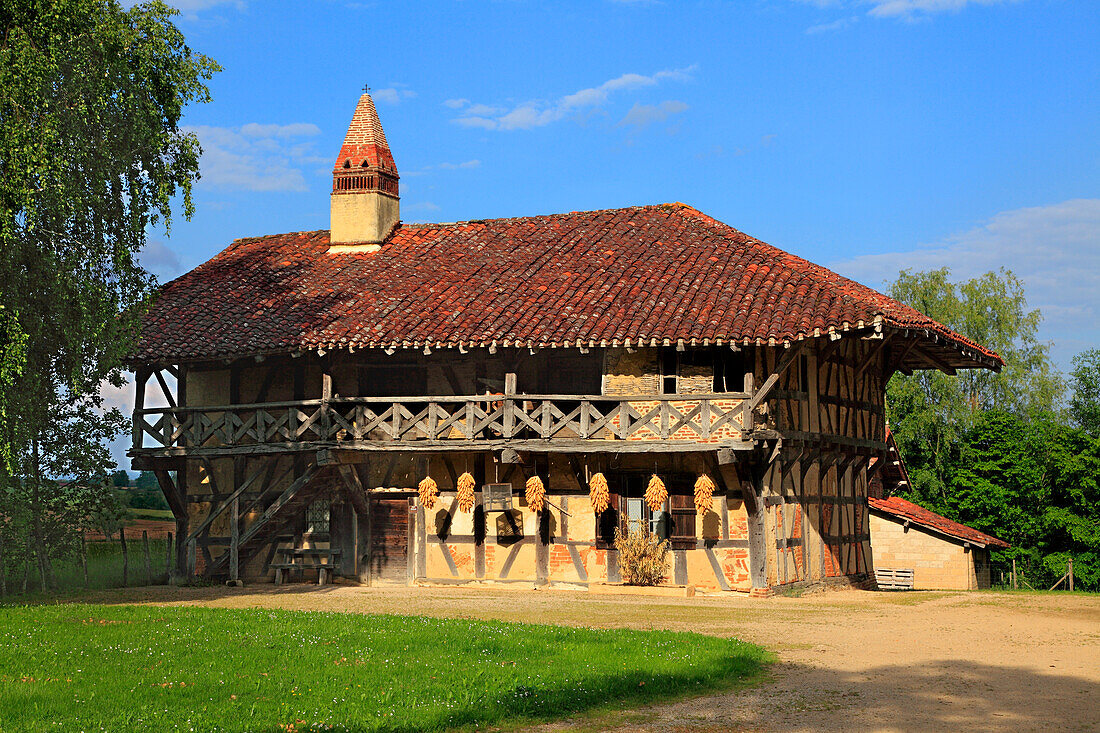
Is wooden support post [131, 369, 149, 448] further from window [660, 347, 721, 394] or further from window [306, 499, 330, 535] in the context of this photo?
window [660, 347, 721, 394]

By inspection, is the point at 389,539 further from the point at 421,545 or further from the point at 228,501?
the point at 228,501

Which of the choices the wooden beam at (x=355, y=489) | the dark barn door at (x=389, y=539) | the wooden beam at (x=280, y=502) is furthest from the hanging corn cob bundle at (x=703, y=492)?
the wooden beam at (x=280, y=502)

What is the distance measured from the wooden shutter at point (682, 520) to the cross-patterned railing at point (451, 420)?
5.02 ft

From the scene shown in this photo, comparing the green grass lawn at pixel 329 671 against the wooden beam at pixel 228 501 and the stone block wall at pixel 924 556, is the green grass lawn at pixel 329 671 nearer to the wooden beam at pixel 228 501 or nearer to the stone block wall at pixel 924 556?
the wooden beam at pixel 228 501

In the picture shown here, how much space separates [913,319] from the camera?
22.2m

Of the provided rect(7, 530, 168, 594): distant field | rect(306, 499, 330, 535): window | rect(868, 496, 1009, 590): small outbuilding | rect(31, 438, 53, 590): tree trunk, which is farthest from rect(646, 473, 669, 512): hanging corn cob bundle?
rect(868, 496, 1009, 590): small outbuilding

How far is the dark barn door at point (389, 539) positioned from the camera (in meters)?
25.1

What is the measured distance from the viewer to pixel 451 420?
23.3m

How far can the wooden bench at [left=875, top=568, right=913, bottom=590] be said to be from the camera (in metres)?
36.4

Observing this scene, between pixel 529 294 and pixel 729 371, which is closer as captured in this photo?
pixel 729 371

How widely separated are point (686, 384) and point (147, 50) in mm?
11768

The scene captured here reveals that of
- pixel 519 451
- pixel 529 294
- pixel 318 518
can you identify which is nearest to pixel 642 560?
pixel 519 451

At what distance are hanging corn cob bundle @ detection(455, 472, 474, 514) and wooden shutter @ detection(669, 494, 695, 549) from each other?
410 cm

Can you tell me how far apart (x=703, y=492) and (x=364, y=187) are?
12.7m
